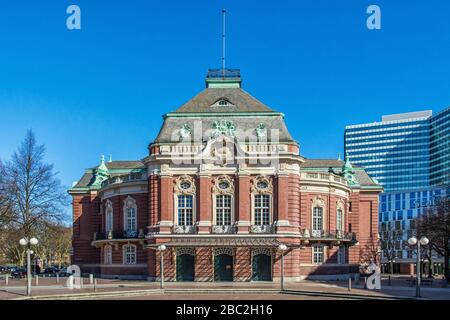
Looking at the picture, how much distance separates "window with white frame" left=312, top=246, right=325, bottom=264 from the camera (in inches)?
2324

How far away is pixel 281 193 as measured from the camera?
177 feet

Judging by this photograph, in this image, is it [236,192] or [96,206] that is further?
[96,206]

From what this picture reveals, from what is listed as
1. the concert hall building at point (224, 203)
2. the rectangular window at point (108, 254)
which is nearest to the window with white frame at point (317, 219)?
the concert hall building at point (224, 203)

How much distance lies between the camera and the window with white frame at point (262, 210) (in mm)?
54250

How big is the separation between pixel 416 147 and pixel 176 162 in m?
159

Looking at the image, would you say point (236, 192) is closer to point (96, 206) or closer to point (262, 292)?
point (262, 292)

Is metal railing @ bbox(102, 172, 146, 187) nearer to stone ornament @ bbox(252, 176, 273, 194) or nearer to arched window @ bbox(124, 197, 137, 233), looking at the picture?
arched window @ bbox(124, 197, 137, 233)

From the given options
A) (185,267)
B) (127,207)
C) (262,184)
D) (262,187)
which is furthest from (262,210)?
(127,207)

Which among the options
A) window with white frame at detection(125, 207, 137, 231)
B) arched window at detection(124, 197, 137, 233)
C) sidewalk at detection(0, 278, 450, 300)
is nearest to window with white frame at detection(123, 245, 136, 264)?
arched window at detection(124, 197, 137, 233)

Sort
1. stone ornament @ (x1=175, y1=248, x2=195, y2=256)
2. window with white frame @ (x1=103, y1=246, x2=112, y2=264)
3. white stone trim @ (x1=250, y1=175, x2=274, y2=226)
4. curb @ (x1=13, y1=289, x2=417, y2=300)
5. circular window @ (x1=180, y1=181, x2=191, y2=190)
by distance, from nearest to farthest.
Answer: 1. curb @ (x1=13, y1=289, x2=417, y2=300)
2. stone ornament @ (x1=175, y1=248, x2=195, y2=256)
3. white stone trim @ (x1=250, y1=175, x2=274, y2=226)
4. circular window @ (x1=180, y1=181, x2=191, y2=190)
5. window with white frame @ (x1=103, y1=246, x2=112, y2=264)

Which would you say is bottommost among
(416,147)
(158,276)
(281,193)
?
(158,276)

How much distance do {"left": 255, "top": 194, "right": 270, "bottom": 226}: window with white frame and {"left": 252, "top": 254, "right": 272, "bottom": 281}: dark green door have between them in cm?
291
